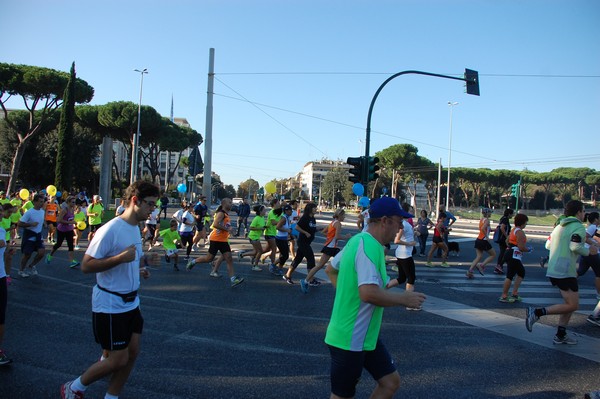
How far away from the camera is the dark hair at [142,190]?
3.26 m

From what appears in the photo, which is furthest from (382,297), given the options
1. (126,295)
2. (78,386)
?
(78,386)

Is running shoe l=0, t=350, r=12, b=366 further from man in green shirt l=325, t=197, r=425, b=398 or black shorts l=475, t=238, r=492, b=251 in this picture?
black shorts l=475, t=238, r=492, b=251

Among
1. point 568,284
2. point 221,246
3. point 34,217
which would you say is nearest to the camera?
point 568,284

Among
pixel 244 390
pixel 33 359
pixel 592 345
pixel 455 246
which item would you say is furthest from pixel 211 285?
pixel 455 246

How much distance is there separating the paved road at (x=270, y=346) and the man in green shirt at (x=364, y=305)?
1313 mm

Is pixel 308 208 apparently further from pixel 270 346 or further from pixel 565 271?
pixel 565 271

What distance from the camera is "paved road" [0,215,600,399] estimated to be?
156 inches

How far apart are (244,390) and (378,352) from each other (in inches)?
63.8

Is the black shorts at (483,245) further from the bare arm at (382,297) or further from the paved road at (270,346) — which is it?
the bare arm at (382,297)

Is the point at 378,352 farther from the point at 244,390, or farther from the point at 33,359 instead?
the point at 33,359

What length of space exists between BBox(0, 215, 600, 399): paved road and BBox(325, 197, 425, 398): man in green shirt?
1313 millimetres

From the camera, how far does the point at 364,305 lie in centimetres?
260

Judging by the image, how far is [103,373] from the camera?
3020 mm

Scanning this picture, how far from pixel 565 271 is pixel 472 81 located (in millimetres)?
9937
